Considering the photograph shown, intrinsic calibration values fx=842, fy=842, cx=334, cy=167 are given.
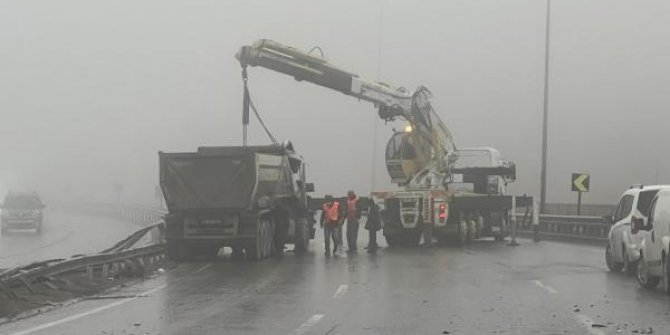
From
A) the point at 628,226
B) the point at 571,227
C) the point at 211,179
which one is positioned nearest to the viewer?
the point at 628,226

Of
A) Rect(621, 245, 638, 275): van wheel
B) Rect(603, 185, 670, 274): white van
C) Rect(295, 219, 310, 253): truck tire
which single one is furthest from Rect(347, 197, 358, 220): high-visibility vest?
Rect(621, 245, 638, 275): van wheel

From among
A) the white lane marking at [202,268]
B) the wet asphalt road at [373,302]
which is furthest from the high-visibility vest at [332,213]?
the white lane marking at [202,268]

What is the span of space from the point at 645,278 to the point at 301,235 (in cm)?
1260

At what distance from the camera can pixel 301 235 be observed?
2569cm

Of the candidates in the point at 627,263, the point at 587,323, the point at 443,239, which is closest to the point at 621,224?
the point at 627,263

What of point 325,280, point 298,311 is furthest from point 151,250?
point 298,311

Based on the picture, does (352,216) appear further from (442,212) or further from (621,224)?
(621,224)

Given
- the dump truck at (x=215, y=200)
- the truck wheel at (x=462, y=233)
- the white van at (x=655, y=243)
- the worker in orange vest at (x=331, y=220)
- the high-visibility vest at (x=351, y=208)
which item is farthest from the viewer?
the truck wheel at (x=462, y=233)

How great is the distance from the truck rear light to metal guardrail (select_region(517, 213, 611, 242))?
6.58 m

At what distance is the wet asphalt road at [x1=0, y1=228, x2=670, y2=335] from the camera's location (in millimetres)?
10359

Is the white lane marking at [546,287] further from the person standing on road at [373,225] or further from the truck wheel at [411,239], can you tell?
the truck wheel at [411,239]

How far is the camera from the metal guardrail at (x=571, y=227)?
32938 mm

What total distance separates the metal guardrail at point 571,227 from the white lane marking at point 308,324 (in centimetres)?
2160

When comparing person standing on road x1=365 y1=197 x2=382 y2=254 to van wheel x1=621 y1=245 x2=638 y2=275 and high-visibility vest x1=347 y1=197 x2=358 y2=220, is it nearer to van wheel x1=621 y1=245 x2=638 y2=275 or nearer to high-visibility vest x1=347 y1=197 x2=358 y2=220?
high-visibility vest x1=347 y1=197 x2=358 y2=220
